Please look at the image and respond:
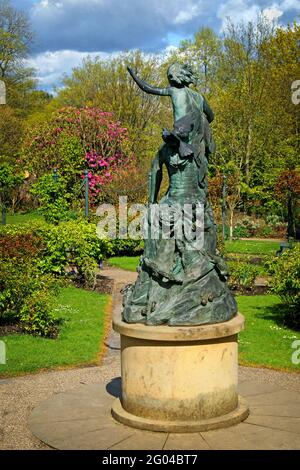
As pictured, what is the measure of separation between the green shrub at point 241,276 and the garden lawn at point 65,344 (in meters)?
3.77

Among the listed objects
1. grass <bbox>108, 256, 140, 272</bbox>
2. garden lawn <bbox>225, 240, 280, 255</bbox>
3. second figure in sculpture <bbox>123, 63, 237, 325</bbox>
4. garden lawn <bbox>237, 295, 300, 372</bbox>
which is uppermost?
second figure in sculpture <bbox>123, 63, 237, 325</bbox>

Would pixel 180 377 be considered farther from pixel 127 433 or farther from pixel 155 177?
pixel 155 177

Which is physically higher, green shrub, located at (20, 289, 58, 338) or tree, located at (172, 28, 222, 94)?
tree, located at (172, 28, 222, 94)

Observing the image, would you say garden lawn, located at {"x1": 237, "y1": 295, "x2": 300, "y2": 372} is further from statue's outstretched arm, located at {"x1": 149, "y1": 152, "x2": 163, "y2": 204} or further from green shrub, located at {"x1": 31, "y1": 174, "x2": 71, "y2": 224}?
green shrub, located at {"x1": 31, "y1": 174, "x2": 71, "y2": 224}

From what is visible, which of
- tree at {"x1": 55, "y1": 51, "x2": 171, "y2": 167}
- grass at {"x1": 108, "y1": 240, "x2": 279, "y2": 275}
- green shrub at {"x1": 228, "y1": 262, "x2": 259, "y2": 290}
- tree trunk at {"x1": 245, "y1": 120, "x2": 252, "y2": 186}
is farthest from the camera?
Answer: tree at {"x1": 55, "y1": 51, "x2": 171, "y2": 167}

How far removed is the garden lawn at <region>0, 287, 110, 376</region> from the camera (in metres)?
9.40

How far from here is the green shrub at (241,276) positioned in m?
15.9

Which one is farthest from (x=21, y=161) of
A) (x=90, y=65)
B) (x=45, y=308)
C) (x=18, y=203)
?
(x=45, y=308)

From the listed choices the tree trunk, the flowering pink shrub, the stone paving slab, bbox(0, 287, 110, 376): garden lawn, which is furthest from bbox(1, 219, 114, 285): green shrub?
the tree trunk

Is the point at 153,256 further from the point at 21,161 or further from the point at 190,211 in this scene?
the point at 21,161

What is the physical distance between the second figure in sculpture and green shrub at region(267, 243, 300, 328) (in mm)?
5446

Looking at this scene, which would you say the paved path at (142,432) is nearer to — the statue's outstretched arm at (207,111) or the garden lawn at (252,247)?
the statue's outstretched arm at (207,111)

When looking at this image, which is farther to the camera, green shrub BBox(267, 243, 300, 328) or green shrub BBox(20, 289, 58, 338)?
green shrub BBox(267, 243, 300, 328)

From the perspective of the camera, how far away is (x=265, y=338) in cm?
1120
